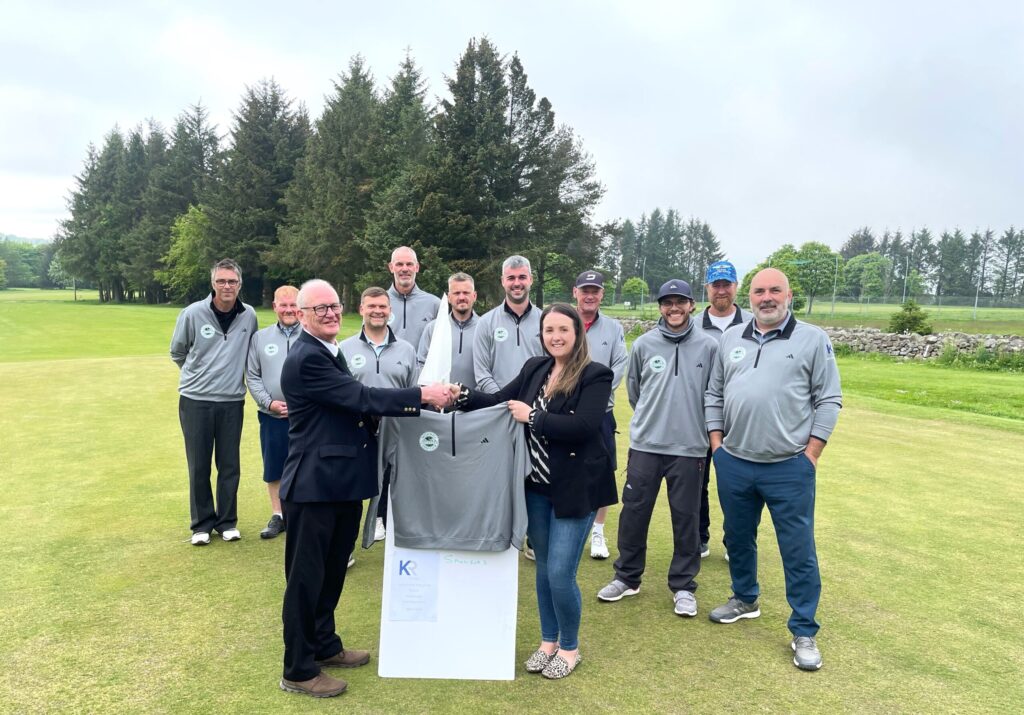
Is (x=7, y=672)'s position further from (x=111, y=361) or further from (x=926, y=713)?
(x=111, y=361)

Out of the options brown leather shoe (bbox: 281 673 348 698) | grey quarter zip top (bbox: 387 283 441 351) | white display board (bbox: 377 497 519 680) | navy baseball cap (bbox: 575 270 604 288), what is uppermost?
navy baseball cap (bbox: 575 270 604 288)

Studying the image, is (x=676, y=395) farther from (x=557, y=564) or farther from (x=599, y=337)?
(x=557, y=564)

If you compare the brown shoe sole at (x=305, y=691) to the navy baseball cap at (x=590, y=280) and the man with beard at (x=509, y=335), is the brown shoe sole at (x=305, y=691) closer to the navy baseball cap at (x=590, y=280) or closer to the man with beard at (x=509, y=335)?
the man with beard at (x=509, y=335)

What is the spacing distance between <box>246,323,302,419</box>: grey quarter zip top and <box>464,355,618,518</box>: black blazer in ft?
9.79

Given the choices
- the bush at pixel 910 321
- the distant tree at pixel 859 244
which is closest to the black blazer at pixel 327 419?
the bush at pixel 910 321

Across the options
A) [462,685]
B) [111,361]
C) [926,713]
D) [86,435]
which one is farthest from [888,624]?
[111,361]

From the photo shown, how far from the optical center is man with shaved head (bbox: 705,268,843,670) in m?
3.80

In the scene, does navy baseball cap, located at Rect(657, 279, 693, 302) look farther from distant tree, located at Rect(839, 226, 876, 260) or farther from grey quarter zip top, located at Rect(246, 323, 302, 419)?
distant tree, located at Rect(839, 226, 876, 260)

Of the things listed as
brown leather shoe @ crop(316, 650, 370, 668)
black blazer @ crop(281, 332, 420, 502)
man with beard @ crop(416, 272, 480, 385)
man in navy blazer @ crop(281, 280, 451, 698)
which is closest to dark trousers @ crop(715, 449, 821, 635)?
man in navy blazer @ crop(281, 280, 451, 698)

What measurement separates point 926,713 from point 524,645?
2063 millimetres

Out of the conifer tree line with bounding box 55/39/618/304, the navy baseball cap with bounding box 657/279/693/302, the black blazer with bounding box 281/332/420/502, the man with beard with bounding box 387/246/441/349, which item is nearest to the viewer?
the black blazer with bounding box 281/332/420/502

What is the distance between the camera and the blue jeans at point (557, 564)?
3.36 m

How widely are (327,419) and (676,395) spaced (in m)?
2.42

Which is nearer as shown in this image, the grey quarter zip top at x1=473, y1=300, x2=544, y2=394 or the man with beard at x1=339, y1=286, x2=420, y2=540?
the man with beard at x1=339, y1=286, x2=420, y2=540
